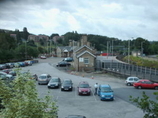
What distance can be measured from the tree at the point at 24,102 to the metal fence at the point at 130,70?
2658cm

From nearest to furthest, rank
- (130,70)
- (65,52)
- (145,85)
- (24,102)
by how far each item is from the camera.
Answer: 1. (24,102)
2. (145,85)
3. (130,70)
4. (65,52)

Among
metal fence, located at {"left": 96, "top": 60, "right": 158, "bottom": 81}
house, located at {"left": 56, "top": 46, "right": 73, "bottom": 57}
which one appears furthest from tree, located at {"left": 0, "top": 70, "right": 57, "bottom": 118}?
house, located at {"left": 56, "top": 46, "right": 73, "bottom": 57}

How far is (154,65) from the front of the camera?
43.7 meters

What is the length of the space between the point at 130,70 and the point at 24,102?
102 feet

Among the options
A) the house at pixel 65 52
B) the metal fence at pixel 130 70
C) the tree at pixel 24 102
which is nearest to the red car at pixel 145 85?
the metal fence at pixel 130 70

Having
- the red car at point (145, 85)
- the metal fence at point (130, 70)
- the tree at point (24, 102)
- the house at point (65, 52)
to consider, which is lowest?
the red car at point (145, 85)

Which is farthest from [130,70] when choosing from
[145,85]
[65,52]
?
[65,52]

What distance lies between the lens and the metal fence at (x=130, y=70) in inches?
1209

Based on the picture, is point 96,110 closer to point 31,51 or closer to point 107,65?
point 107,65

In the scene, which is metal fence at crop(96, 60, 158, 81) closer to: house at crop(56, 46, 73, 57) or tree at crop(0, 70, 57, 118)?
tree at crop(0, 70, 57, 118)

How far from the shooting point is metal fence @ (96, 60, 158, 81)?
3072cm

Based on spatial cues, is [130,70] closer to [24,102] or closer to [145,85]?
[145,85]

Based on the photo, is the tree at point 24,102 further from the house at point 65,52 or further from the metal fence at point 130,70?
the house at point 65,52

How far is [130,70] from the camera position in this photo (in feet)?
114
